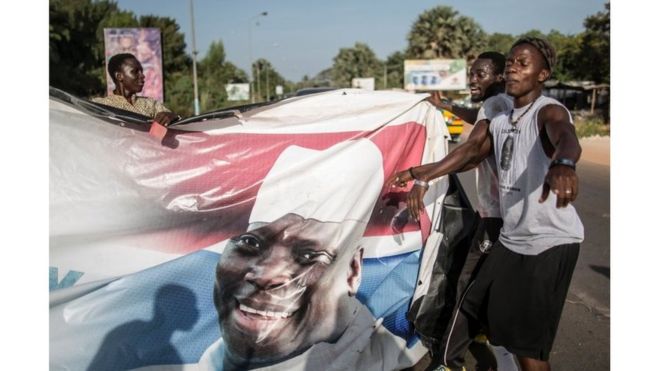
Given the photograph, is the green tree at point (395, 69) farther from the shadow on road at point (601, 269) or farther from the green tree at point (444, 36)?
the shadow on road at point (601, 269)

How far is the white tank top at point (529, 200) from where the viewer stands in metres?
2.67

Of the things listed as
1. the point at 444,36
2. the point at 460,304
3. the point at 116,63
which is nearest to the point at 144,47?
the point at 116,63

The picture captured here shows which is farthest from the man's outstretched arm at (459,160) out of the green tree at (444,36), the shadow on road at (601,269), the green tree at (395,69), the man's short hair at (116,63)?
the green tree at (395,69)

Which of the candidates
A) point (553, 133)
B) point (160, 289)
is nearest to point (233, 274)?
point (160, 289)

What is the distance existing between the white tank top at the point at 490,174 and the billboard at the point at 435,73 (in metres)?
46.0

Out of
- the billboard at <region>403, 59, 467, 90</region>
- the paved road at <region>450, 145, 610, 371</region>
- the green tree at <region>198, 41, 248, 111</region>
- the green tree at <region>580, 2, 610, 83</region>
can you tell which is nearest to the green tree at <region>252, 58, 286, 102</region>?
the green tree at <region>198, 41, 248, 111</region>

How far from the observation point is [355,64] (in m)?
80.5

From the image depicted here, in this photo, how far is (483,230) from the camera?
3.31m

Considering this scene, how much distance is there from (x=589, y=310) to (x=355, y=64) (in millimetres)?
78149

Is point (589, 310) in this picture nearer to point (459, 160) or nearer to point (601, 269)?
point (601, 269)

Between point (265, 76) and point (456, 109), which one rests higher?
point (265, 76)

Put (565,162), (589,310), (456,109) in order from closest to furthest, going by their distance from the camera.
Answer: (565,162), (456,109), (589,310)

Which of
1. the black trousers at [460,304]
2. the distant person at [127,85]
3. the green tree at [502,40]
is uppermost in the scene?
the green tree at [502,40]
